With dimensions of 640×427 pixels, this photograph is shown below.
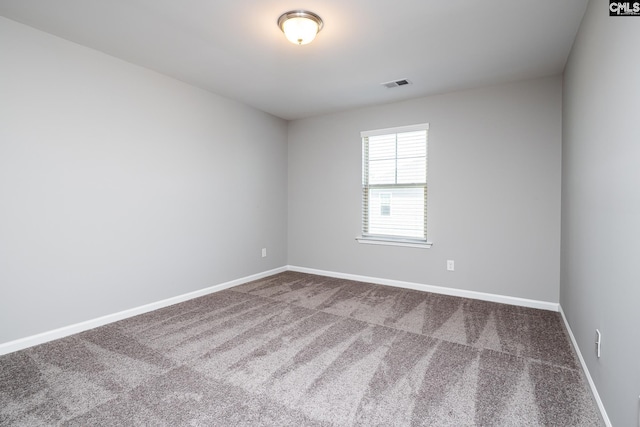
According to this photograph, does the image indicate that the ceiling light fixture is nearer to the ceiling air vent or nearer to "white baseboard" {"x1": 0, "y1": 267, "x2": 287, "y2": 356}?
the ceiling air vent

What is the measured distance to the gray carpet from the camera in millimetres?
1640

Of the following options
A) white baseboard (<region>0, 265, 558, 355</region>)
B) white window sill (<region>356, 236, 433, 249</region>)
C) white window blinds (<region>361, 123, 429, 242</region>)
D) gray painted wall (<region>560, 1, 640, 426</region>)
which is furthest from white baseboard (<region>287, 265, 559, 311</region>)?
gray painted wall (<region>560, 1, 640, 426</region>)

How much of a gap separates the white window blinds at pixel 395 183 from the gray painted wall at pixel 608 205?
5.59 ft

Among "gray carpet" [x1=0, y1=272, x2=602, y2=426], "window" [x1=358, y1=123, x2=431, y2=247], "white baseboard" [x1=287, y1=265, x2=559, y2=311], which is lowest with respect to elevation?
"gray carpet" [x1=0, y1=272, x2=602, y2=426]

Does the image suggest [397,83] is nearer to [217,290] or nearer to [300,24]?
[300,24]

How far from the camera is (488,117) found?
11.6 feet

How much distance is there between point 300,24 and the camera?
88.2 inches

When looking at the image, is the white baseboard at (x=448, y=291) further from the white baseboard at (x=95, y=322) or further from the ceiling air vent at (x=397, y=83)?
the ceiling air vent at (x=397, y=83)

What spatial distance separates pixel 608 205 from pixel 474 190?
2100 millimetres

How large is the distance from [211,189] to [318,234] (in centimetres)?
176

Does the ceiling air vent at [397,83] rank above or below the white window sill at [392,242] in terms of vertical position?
above

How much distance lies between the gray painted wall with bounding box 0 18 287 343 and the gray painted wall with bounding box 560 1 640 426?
11.8ft

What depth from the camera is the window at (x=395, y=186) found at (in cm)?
401

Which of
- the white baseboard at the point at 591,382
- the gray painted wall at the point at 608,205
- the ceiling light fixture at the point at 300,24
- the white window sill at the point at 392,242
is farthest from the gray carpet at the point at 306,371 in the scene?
the ceiling light fixture at the point at 300,24
